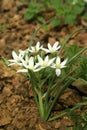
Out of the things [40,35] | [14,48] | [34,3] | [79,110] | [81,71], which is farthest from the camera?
[34,3]

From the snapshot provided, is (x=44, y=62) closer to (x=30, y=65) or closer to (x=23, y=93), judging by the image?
(x=30, y=65)

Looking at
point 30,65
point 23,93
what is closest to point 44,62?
point 30,65

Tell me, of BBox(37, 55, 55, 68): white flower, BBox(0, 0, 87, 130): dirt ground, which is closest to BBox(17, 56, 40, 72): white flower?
BBox(37, 55, 55, 68): white flower

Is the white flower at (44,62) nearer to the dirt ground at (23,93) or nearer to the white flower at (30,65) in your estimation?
the white flower at (30,65)

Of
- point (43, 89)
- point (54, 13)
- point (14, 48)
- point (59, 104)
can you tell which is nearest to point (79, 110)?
point (59, 104)

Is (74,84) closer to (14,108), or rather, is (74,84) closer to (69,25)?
(14,108)

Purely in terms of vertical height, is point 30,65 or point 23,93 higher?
point 30,65

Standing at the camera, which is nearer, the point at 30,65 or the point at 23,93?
the point at 30,65

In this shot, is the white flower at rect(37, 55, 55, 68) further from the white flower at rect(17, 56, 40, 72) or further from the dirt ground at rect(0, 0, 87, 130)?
the dirt ground at rect(0, 0, 87, 130)
